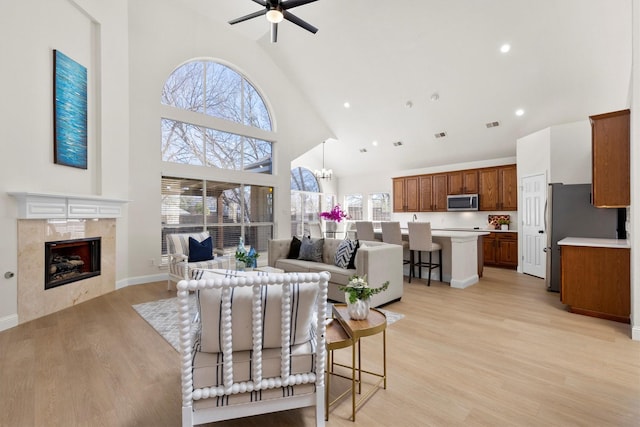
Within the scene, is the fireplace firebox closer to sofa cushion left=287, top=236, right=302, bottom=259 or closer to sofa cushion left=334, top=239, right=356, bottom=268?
sofa cushion left=287, top=236, right=302, bottom=259

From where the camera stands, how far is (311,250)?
4.64m

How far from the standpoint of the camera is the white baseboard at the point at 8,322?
315cm

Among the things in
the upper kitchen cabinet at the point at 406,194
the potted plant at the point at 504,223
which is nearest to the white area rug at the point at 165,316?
the potted plant at the point at 504,223

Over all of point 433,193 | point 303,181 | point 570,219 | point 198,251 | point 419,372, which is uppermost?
point 303,181

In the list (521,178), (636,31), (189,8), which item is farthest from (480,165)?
(189,8)

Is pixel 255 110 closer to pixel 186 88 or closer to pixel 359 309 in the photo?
pixel 186 88

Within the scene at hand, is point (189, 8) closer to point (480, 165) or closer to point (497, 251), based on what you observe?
point (480, 165)

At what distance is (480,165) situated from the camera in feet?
23.7

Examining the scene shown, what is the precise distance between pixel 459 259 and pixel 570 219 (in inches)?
65.1

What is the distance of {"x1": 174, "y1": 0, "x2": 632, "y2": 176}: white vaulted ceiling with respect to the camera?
14.3 feet

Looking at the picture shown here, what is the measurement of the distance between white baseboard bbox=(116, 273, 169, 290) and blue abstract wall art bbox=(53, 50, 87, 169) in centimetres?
190

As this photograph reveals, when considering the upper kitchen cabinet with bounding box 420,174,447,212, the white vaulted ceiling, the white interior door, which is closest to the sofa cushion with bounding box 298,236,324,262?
the white vaulted ceiling

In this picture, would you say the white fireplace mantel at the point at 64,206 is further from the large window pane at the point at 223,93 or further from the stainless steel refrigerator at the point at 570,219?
the stainless steel refrigerator at the point at 570,219

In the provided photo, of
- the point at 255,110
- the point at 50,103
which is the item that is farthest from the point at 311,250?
the point at 255,110
